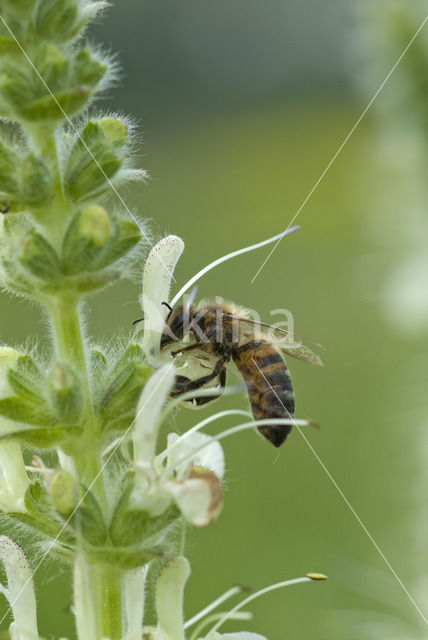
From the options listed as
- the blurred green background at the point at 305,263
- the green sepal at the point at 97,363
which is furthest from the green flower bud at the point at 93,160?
the blurred green background at the point at 305,263

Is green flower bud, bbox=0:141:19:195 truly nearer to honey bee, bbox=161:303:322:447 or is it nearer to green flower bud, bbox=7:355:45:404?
green flower bud, bbox=7:355:45:404

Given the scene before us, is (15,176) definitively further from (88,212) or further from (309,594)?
(309,594)

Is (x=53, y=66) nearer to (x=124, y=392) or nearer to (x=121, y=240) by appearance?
(x=121, y=240)

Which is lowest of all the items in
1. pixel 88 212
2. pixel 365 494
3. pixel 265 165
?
pixel 365 494

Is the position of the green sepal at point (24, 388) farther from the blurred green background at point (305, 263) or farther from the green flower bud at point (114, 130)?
the blurred green background at point (305, 263)

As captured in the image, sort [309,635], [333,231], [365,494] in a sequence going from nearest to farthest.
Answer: [309,635] < [365,494] < [333,231]

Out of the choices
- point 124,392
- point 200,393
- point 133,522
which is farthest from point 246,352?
point 133,522

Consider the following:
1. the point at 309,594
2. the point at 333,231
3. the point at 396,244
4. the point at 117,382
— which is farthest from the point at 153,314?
the point at 333,231
